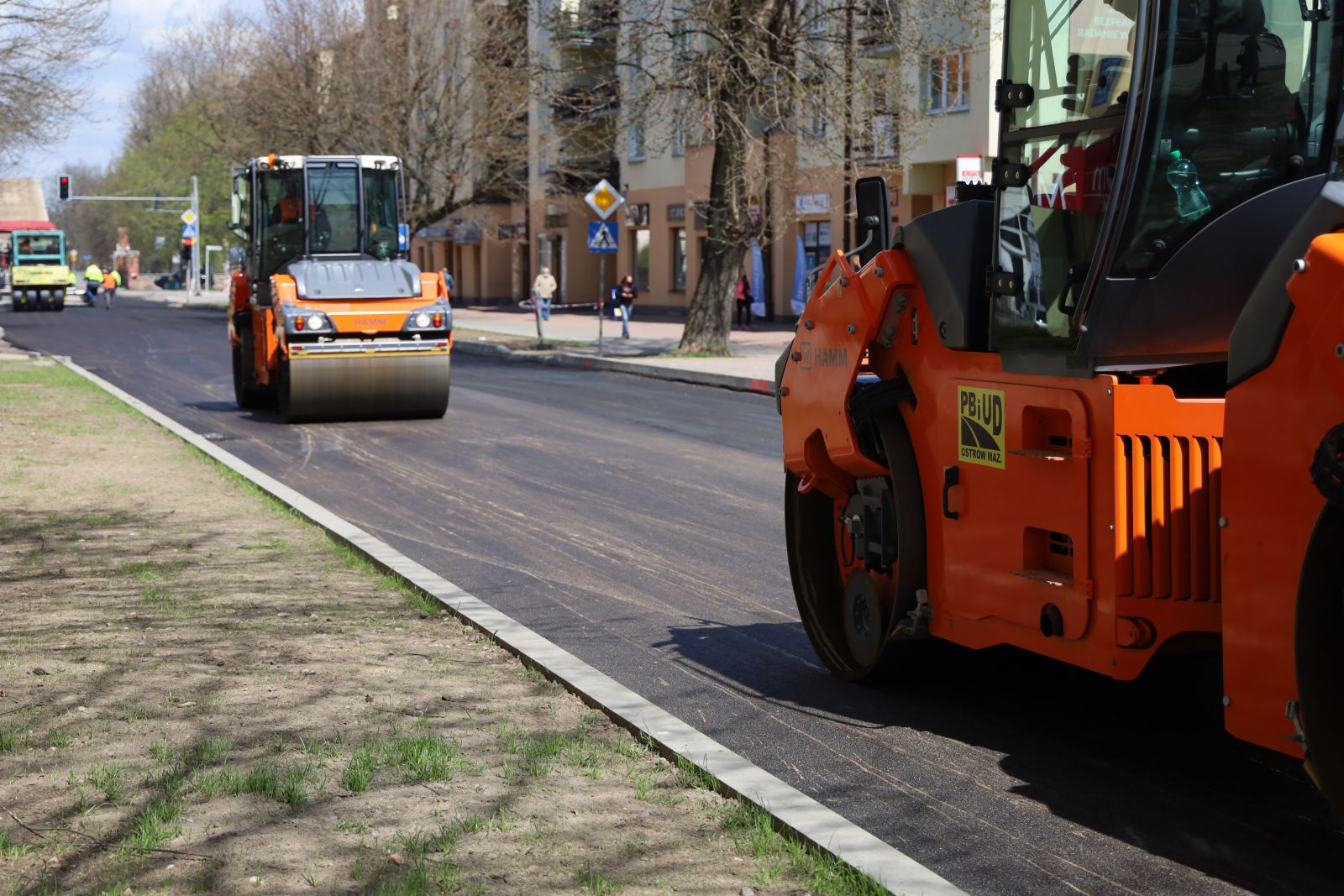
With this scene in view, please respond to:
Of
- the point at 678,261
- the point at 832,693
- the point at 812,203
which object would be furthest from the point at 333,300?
the point at 678,261

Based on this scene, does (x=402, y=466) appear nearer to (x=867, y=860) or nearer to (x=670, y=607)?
(x=670, y=607)

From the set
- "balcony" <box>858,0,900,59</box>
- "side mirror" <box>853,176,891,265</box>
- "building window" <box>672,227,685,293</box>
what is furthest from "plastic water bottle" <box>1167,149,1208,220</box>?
"building window" <box>672,227,685,293</box>

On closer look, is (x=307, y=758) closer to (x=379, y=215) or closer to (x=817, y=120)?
(x=379, y=215)

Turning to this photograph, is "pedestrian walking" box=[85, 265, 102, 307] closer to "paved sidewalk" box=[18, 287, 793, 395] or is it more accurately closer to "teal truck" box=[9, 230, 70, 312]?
"teal truck" box=[9, 230, 70, 312]

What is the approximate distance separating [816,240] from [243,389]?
2804 cm

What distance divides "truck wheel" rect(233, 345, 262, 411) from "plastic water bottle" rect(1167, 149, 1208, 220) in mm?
16474

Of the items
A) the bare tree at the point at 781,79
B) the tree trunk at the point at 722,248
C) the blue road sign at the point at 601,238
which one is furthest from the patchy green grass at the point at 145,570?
the blue road sign at the point at 601,238

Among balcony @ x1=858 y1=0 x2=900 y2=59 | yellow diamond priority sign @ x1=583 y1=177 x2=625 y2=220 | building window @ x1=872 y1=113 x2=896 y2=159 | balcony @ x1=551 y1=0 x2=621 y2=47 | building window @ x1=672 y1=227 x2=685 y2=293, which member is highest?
balcony @ x1=551 y1=0 x2=621 y2=47

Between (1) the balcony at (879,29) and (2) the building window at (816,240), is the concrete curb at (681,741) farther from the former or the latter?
(2) the building window at (816,240)

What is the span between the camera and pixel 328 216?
66.9 ft

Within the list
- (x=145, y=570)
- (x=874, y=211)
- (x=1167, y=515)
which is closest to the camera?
(x=1167, y=515)

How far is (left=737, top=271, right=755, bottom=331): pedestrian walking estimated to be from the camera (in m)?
46.0

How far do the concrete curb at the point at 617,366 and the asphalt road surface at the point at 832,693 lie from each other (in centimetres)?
721

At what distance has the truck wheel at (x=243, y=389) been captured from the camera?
2034 centimetres
